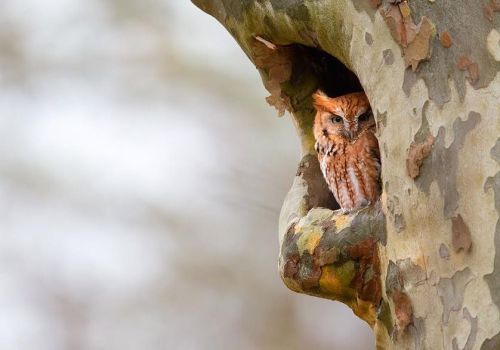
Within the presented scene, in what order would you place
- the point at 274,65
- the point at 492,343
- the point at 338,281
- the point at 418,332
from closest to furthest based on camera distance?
the point at 492,343
the point at 418,332
the point at 338,281
the point at 274,65

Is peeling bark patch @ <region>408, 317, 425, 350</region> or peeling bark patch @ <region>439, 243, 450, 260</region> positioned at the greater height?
peeling bark patch @ <region>439, 243, 450, 260</region>

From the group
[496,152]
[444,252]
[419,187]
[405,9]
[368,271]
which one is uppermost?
[405,9]

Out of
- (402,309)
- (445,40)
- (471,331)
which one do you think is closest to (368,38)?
(445,40)

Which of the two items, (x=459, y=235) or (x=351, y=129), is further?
(x=351, y=129)

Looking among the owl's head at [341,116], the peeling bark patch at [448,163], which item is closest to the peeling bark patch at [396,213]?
the peeling bark patch at [448,163]

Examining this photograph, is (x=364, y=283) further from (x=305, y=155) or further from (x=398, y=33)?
(x=305, y=155)

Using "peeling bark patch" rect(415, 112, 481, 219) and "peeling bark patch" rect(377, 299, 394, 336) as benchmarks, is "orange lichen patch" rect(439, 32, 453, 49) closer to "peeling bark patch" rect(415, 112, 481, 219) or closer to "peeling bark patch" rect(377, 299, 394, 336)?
"peeling bark patch" rect(415, 112, 481, 219)

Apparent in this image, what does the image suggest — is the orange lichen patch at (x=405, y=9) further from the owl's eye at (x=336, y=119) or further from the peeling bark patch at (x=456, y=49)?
the owl's eye at (x=336, y=119)

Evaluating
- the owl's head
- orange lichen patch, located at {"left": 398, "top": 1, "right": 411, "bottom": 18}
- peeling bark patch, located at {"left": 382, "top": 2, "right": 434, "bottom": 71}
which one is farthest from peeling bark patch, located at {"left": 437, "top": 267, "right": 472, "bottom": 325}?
the owl's head

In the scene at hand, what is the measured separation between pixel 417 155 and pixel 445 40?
0.24 meters

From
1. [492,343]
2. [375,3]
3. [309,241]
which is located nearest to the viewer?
[492,343]

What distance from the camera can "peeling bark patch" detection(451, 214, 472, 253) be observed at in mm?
1772

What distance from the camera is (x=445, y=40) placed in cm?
191

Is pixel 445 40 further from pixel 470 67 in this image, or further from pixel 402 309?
pixel 402 309
